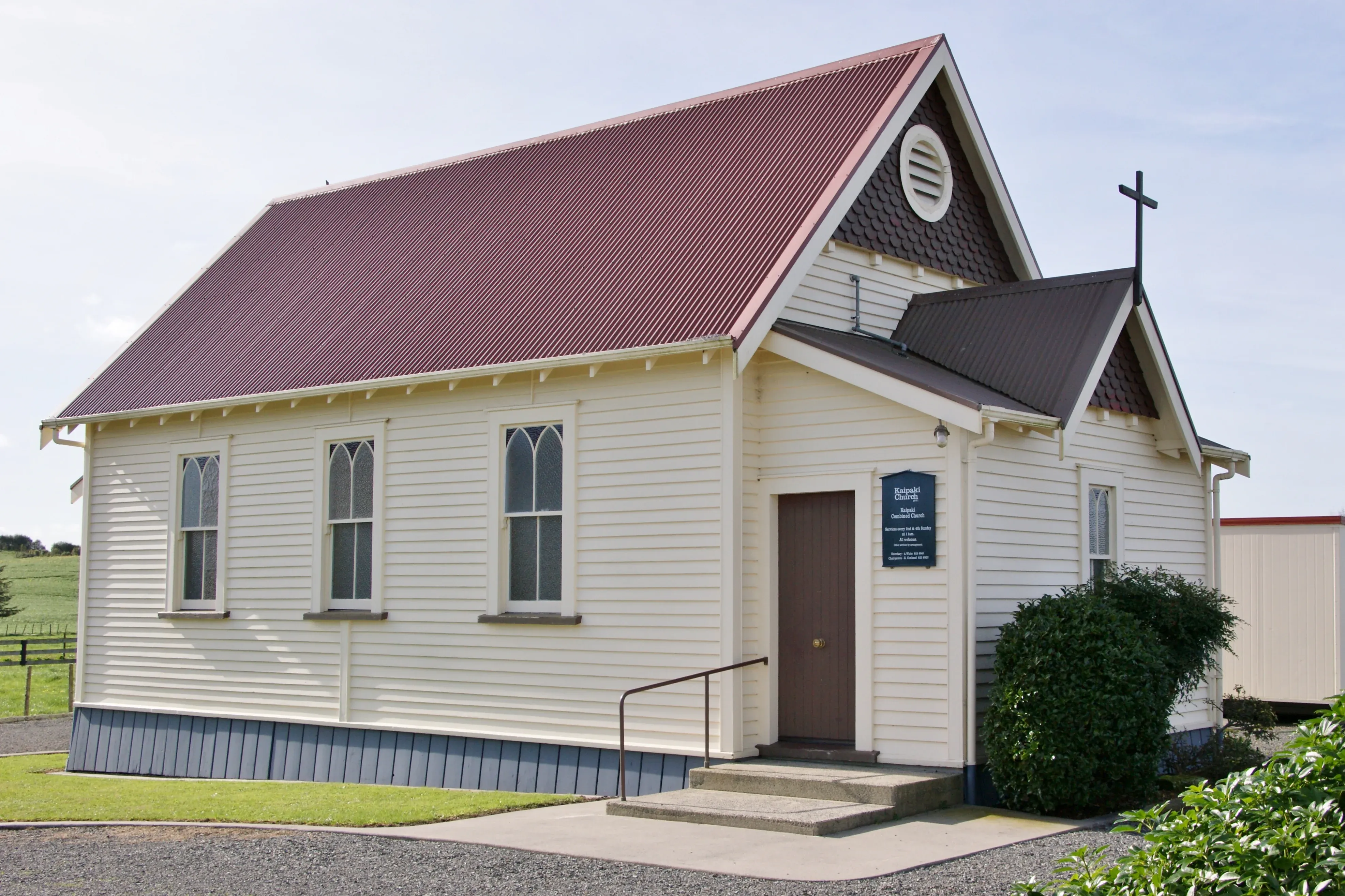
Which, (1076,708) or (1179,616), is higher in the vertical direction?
(1179,616)

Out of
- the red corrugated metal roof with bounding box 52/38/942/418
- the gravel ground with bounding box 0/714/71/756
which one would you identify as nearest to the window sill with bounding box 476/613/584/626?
the red corrugated metal roof with bounding box 52/38/942/418

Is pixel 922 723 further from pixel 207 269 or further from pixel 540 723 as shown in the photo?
pixel 207 269

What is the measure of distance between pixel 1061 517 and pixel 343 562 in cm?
798

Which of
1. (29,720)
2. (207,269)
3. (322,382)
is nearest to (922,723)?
(322,382)

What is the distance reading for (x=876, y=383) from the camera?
1186 cm

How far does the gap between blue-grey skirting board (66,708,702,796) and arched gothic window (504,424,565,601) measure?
1.61m

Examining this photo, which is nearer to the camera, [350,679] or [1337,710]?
[1337,710]

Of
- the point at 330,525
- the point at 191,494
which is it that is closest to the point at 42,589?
the point at 191,494

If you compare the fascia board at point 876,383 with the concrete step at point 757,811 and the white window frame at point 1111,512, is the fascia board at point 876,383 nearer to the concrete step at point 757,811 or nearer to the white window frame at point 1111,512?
the white window frame at point 1111,512

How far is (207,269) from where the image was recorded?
20.6 metres

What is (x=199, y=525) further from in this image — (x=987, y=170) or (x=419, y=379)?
(x=987, y=170)

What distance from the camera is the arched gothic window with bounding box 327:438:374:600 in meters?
15.7

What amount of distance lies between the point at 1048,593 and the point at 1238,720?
354 cm

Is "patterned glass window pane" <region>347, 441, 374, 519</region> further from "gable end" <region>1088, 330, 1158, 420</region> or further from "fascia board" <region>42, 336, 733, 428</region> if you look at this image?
"gable end" <region>1088, 330, 1158, 420</region>
